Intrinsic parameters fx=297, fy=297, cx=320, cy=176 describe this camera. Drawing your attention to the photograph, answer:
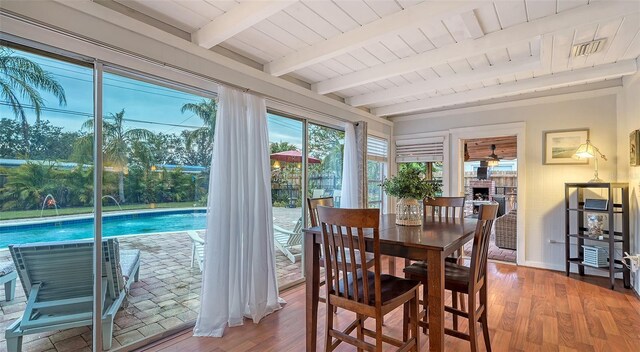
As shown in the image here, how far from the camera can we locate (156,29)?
2121 millimetres

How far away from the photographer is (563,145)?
3939 mm

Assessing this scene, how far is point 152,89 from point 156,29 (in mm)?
428

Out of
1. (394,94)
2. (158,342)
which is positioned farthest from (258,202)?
(394,94)

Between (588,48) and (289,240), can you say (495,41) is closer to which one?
(588,48)

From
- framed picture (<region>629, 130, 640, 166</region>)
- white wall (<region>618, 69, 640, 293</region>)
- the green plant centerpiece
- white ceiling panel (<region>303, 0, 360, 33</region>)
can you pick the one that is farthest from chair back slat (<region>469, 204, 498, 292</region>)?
white wall (<region>618, 69, 640, 293</region>)

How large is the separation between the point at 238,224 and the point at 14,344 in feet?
4.82

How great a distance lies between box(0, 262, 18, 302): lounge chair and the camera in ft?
5.66

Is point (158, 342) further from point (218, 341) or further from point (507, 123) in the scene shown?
point (507, 123)

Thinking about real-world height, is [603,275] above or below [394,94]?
below

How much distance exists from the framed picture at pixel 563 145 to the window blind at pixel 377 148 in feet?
7.35

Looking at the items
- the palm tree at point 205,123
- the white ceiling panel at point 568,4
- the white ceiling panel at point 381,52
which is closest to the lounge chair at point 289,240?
the palm tree at point 205,123

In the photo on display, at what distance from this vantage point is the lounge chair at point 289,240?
137 inches

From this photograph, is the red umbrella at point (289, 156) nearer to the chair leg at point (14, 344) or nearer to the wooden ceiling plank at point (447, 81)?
the wooden ceiling plank at point (447, 81)

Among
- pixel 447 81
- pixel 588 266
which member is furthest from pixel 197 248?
pixel 588 266
